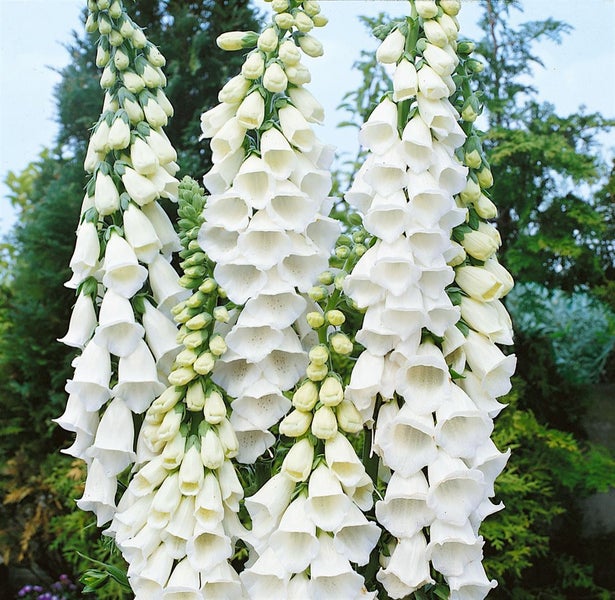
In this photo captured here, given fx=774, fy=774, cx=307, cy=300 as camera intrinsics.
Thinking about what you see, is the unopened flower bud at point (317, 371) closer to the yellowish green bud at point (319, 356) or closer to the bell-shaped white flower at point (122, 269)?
the yellowish green bud at point (319, 356)

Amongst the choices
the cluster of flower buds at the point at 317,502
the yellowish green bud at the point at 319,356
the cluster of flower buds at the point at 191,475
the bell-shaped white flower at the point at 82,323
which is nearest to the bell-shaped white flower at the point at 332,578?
the cluster of flower buds at the point at 317,502

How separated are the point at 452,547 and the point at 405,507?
76 mm

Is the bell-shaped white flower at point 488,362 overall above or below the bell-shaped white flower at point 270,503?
above

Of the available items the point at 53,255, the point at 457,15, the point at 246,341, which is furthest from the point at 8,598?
the point at 457,15

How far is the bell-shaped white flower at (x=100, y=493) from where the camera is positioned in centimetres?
105

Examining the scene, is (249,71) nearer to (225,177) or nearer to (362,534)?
(225,177)

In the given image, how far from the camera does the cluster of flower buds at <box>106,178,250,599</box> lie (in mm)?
947

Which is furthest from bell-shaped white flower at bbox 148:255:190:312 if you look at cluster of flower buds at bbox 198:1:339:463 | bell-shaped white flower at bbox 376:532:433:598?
bell-shaped white flower at bbox 376:532:433:598

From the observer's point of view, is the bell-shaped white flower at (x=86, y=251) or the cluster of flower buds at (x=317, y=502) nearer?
the cluster of flower buds at (x=317, y=502)

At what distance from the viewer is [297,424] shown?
36.3 inches

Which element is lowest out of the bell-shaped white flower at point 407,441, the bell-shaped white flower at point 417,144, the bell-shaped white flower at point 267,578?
the bell-shaped white flower at point 267,578

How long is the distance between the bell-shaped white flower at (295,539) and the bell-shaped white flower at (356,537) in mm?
32

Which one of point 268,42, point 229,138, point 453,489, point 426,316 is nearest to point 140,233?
point 229,138

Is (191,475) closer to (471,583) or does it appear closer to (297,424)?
(297,424)
